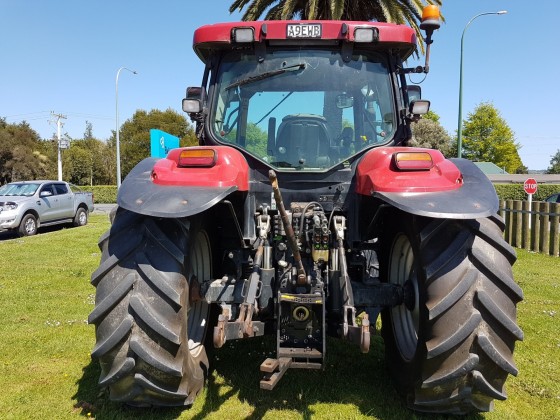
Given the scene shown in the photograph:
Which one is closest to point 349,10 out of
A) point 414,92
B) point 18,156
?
point 414,92

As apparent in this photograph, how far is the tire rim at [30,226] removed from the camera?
1498 centimetres

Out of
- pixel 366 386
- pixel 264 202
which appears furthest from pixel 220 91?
pixel 366 386

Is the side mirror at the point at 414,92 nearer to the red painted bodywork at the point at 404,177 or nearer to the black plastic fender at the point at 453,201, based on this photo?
the red painted bodywork at the point at 404,177

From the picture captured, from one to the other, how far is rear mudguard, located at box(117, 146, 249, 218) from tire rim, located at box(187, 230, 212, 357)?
1.69ft

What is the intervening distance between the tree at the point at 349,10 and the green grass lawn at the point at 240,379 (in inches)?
527

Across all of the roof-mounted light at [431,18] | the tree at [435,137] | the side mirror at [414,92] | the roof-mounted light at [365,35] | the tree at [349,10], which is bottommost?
the side mirror at [414,92]

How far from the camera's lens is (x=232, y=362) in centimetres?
416

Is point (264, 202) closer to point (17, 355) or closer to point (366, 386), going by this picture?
point (366, 386)

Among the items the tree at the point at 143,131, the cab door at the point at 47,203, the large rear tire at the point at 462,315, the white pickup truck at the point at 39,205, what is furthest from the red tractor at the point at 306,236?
the tree at the point at 143,131

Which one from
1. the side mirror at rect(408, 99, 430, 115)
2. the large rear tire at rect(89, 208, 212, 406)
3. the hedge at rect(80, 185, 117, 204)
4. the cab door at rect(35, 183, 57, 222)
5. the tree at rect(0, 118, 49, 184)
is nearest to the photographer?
the large rear tire at rect(89, 208, 212, 406)

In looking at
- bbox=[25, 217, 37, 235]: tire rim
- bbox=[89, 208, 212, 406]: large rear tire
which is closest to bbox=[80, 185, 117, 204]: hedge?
bbox=[25, 217, 37, 235]: tire rim

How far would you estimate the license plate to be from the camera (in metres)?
3.74

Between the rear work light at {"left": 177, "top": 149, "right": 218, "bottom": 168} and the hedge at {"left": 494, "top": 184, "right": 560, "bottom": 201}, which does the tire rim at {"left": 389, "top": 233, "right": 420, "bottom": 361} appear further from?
the hedge at {"left": 494, "top": 184, "right": 560, "bottom": 201}

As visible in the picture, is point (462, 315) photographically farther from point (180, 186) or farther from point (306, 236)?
point (180, 186)
